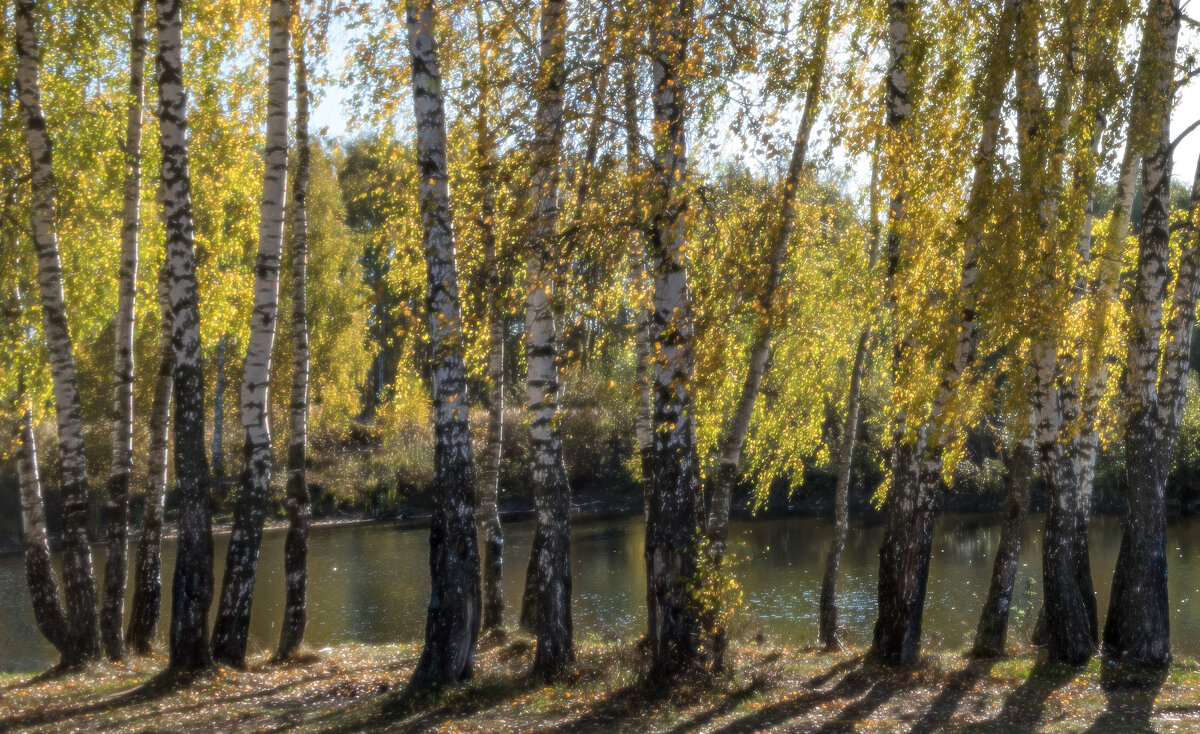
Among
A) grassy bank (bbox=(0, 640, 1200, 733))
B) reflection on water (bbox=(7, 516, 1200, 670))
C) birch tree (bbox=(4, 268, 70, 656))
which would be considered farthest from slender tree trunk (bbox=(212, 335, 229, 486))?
grassy bank (bbox=(0, 640, 1200, 733))

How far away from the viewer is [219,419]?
93.5 feet

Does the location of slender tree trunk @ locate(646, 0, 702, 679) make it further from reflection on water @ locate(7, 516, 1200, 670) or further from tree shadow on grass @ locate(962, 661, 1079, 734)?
reflection on water @ locate(7, 516, 1200, 670)

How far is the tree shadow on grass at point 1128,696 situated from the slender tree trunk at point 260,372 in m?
6.62

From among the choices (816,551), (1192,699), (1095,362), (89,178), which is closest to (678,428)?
(1095,362)

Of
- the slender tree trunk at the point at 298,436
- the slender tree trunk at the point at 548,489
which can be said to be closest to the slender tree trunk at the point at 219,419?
the slender tree trunk at the point at 298,436

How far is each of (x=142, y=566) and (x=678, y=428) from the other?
5.71 meters

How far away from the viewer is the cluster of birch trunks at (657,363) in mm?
6160

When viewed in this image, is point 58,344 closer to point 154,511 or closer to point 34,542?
point 34,542

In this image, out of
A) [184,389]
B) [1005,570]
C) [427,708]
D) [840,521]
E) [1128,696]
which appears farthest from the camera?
[840,521]

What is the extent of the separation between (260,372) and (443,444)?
222 centimetres

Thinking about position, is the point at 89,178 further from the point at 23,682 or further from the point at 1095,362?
the point at 1095,362

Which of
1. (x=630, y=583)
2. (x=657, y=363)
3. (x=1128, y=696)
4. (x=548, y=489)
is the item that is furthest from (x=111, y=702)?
(x=630, y=583)

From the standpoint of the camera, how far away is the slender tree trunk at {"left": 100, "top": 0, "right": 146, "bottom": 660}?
9.12m

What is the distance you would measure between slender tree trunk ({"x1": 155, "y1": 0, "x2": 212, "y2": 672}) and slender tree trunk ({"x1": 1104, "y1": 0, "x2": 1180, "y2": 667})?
7956mm
